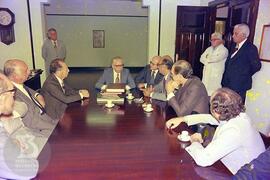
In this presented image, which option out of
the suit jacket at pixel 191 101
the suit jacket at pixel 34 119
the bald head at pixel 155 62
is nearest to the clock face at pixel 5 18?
the bald head at pixel 155 62

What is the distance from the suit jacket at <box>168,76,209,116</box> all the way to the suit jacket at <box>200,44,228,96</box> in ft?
5.98

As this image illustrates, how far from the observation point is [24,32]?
4805mm

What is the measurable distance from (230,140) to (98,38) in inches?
316

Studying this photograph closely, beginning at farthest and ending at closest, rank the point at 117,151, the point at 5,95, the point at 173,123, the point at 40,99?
the point at 40,99
the point at 173,123
the point at 117,151
the point at 5,95

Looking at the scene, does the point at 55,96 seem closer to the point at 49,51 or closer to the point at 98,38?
the point at 49,51

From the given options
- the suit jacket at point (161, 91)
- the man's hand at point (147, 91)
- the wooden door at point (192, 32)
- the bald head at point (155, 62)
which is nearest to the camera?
the suit jacket at point (161, 91)

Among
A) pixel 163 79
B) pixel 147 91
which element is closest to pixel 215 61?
pixel 163 79

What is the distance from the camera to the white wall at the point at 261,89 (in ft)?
9.46

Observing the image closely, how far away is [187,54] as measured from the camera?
15.6 ft

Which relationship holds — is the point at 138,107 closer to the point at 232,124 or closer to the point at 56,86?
the point at 56,86

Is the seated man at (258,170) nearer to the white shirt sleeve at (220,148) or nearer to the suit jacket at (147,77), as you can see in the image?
the white shirt sleeve at (220,148)

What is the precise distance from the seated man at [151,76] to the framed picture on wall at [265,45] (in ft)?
4.18

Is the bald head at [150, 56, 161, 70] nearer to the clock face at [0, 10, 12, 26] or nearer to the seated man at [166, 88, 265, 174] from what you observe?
the seated man at [166, 88, 265, 174]

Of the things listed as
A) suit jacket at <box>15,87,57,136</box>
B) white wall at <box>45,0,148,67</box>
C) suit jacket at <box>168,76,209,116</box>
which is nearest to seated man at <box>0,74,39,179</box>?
suit jacket at <box>15,87,57,136</box>
